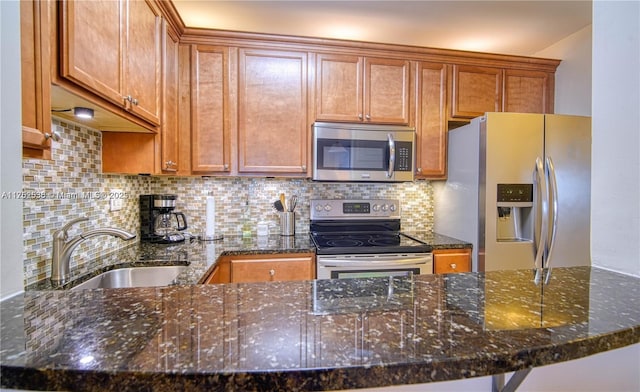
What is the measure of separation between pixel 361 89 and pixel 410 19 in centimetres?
65

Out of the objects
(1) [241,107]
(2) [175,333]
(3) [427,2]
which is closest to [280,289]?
(2) [175,333]

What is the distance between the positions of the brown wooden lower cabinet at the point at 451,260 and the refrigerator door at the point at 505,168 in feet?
0.36

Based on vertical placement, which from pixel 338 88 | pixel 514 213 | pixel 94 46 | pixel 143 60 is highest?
pixel 338 88

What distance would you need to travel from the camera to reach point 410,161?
230 cm

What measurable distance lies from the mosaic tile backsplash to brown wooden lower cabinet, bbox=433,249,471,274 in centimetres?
56

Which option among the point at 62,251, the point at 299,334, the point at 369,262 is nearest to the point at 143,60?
the point at 62,251

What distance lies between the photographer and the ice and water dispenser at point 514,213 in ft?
6.68

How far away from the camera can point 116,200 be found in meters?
1.85

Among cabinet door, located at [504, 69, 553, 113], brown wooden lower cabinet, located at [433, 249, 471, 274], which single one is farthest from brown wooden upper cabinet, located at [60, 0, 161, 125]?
cabinet door, located at [504, 69, 553, 113]

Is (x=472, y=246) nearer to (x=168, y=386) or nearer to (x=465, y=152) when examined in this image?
(x=465, y=152)

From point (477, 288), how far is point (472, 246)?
1.60 meters

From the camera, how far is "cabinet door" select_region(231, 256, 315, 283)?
6.33 ft

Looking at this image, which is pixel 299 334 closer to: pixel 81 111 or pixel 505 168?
pixel 81 111

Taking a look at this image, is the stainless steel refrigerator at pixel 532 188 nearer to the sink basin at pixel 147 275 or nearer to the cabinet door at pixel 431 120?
the cabinet door at pixel 431 120
